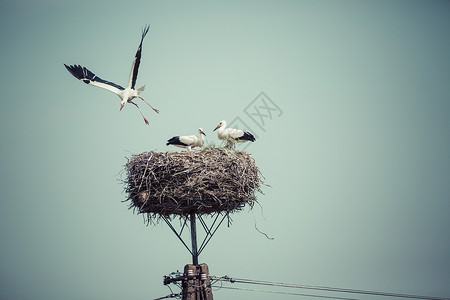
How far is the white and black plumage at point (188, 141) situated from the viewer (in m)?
10.5

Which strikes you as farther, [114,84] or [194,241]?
[114,84]

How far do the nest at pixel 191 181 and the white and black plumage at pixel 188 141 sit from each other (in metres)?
1.34

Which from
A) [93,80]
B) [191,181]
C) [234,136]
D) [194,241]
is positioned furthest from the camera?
[93,80]

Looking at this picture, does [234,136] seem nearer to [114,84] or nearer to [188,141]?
[188,141]

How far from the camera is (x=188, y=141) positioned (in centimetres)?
1047

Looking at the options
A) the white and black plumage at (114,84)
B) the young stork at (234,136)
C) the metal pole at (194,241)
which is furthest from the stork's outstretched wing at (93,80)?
the metal pole at (194,241)

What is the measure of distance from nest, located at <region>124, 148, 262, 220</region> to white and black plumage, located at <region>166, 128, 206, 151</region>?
1.34m

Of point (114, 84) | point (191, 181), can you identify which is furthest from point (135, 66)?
point (191, 181)

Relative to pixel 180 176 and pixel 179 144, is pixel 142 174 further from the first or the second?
pixel 179 144

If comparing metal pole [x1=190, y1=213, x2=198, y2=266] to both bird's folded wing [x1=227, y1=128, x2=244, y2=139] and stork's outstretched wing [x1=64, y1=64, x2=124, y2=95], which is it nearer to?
bird's folded wing [x1=227, y1=128, x2=244, y2=139]

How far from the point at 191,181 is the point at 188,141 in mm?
1907

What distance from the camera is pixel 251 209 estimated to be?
910 cm

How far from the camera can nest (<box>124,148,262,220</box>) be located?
873 centimetres

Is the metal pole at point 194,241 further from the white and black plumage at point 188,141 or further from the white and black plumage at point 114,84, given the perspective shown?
the white and black plumage at point 114,84
